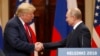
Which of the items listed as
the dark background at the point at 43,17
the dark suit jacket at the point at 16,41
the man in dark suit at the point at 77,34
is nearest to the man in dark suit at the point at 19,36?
the dark suit jacket at the point at 16,41

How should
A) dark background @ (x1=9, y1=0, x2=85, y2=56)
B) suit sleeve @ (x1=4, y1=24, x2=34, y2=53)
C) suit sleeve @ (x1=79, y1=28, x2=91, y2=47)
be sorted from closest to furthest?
suit sleeve @ (x1=79, y1=28, x2=91, y2=47), suit sleeve @ (x1=4, y1=24, x2=34, y2=53), dark background @ (x1=9, y1=0, x2=85, y2=56)

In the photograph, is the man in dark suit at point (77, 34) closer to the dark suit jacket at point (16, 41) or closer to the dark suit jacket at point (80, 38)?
the dark suit jacket at point (80, 38)

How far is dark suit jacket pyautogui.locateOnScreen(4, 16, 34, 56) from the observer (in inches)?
149

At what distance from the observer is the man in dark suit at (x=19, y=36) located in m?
3.79

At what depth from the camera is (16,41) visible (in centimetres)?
379

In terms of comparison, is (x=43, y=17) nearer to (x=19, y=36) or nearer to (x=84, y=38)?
(x=19, y=36)

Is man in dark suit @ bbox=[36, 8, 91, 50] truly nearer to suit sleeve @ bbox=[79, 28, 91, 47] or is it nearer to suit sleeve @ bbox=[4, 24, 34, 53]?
suit sleeve @ bbox=[79, 28, 91, 47]

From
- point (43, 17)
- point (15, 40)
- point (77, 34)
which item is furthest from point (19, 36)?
point (43, 17)

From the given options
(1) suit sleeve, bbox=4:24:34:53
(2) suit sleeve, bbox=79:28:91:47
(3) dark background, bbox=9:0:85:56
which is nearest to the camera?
(2) suit sleeve, bbox=79:28:91:47

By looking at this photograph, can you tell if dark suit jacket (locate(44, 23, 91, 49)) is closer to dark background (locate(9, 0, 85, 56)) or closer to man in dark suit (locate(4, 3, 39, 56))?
man in dark suit (locate(4, 3, 39, 56))

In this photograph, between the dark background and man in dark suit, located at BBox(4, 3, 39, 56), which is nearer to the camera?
A: man in dark suit, located at BBox(4, 3, 39, 56)

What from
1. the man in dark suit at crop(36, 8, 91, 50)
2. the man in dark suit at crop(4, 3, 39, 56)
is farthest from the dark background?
the man in dark suit at crop(36, 8, 91, 50)

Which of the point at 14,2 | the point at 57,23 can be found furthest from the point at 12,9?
the point at 57,23

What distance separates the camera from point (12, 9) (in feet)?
20.0
